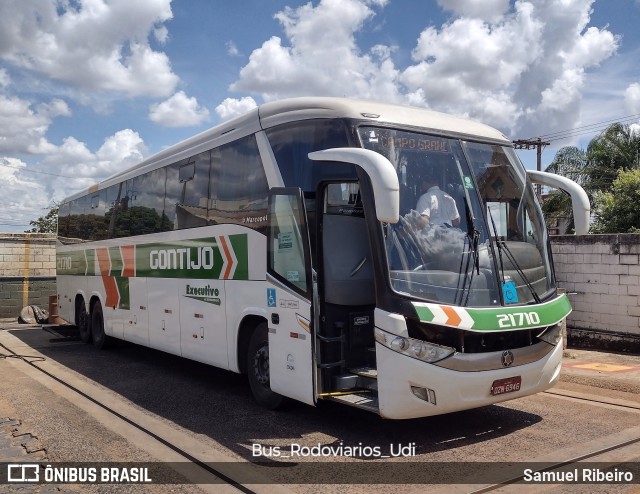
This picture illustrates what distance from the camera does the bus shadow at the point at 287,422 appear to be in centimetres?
612

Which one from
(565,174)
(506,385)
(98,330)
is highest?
(565,174)

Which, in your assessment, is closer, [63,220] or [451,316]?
[451,316]

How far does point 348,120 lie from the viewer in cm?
620

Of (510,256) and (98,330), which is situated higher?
(510,256)

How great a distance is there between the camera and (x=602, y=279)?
11.5m

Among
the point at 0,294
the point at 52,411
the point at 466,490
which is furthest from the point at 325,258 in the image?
the point at 0,294

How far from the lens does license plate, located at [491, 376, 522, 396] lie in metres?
5.81

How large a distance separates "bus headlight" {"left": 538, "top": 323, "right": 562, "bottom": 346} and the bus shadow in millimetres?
1021

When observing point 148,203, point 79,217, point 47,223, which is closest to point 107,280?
point 148,203

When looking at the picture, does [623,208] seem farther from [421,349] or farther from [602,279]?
[421,349]

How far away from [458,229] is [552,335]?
59.4 inches

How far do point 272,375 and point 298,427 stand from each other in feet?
2.11

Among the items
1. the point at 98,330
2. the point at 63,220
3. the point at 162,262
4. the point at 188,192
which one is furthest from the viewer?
the point at 63,220

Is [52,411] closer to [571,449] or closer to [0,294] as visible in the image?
[571,449]
